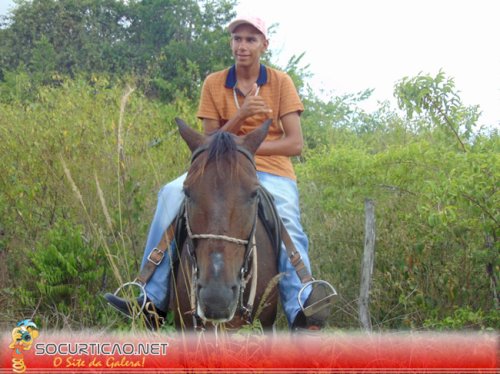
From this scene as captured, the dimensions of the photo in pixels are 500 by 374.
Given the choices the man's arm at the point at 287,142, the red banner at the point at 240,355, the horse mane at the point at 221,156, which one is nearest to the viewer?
the red banner at the point at 240,355

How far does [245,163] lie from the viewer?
3.98m

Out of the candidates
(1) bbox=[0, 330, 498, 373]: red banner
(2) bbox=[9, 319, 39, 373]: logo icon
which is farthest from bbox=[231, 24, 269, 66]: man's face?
(2) bbox=[9, 319, 39, 373]: logo icon

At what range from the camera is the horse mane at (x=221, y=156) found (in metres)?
3.82

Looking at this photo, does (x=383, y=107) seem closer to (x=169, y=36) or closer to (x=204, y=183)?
(x=204, y=183)

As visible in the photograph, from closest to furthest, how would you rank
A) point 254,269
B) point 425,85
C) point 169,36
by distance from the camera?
point 254,269
point 425,85
point 169,36

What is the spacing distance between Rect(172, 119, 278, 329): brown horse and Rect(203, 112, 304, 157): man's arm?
0.54 meters

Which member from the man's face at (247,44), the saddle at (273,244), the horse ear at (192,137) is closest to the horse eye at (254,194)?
the saddle at (273,244)

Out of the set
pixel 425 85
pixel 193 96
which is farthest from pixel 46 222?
pixel 193 96

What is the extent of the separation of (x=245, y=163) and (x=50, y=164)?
4.24 m

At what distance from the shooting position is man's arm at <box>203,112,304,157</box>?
478 cm

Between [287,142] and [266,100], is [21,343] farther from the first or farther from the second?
[266,100]

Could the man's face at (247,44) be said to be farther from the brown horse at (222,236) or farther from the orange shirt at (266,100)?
the brown horse at (222,236)

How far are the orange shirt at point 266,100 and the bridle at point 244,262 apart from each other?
2.79 feet

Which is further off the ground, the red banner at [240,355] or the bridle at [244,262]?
the bridle at [244,262]
